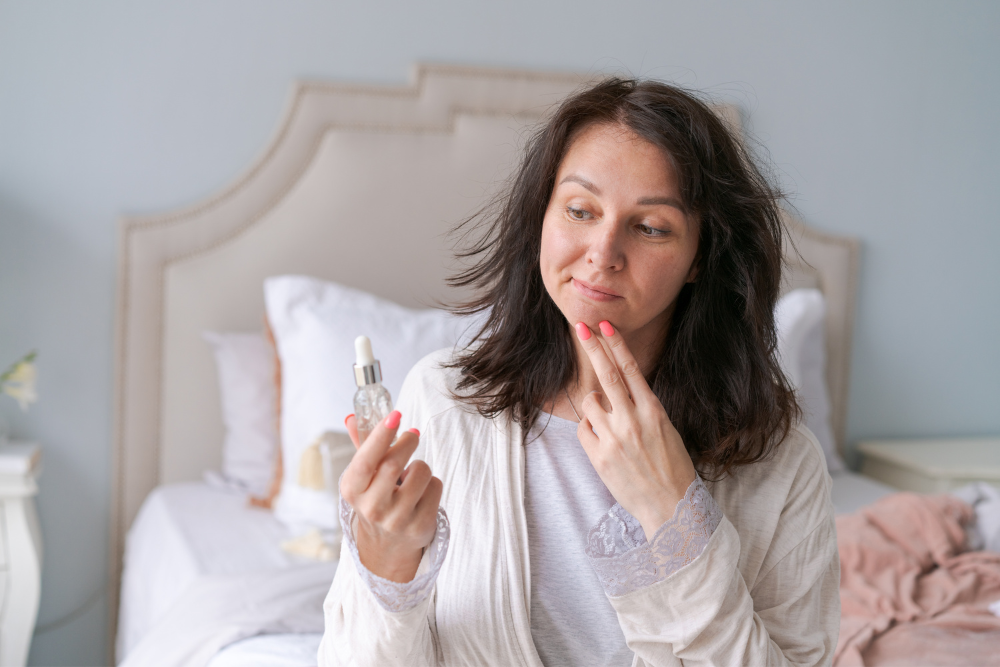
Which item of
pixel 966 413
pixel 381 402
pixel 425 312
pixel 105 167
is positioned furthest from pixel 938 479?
pixel 105 167

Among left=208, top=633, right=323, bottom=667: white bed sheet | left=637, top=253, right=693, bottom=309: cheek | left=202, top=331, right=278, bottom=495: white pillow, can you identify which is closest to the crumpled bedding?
left=208, top=633, right=323, bottom=667: white bed sheet

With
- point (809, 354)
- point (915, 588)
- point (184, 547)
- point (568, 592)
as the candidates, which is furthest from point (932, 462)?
point (184, 547)

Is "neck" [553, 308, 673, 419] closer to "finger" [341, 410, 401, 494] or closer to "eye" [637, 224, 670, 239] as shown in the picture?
"eye" [637, 224, 670, 239]

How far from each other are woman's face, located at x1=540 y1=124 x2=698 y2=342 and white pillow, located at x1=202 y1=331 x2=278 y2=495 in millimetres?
1333

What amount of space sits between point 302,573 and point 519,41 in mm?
1647

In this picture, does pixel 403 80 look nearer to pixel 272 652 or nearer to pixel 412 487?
pixel 272 652

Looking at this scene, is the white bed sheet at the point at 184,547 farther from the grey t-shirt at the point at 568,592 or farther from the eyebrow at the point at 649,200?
the eyebrow at the point at 649,200

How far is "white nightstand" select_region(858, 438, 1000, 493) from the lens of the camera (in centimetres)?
242

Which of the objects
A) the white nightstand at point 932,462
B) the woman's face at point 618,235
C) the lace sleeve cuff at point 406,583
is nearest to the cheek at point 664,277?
the woman's face at point 618,235

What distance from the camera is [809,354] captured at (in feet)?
8.19

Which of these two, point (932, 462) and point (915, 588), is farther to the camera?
point (932, 462)

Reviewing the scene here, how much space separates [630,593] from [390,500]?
29 cm

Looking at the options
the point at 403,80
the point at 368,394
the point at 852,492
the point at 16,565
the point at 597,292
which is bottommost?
the point at 16,565

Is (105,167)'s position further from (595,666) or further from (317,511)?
(595,666)
